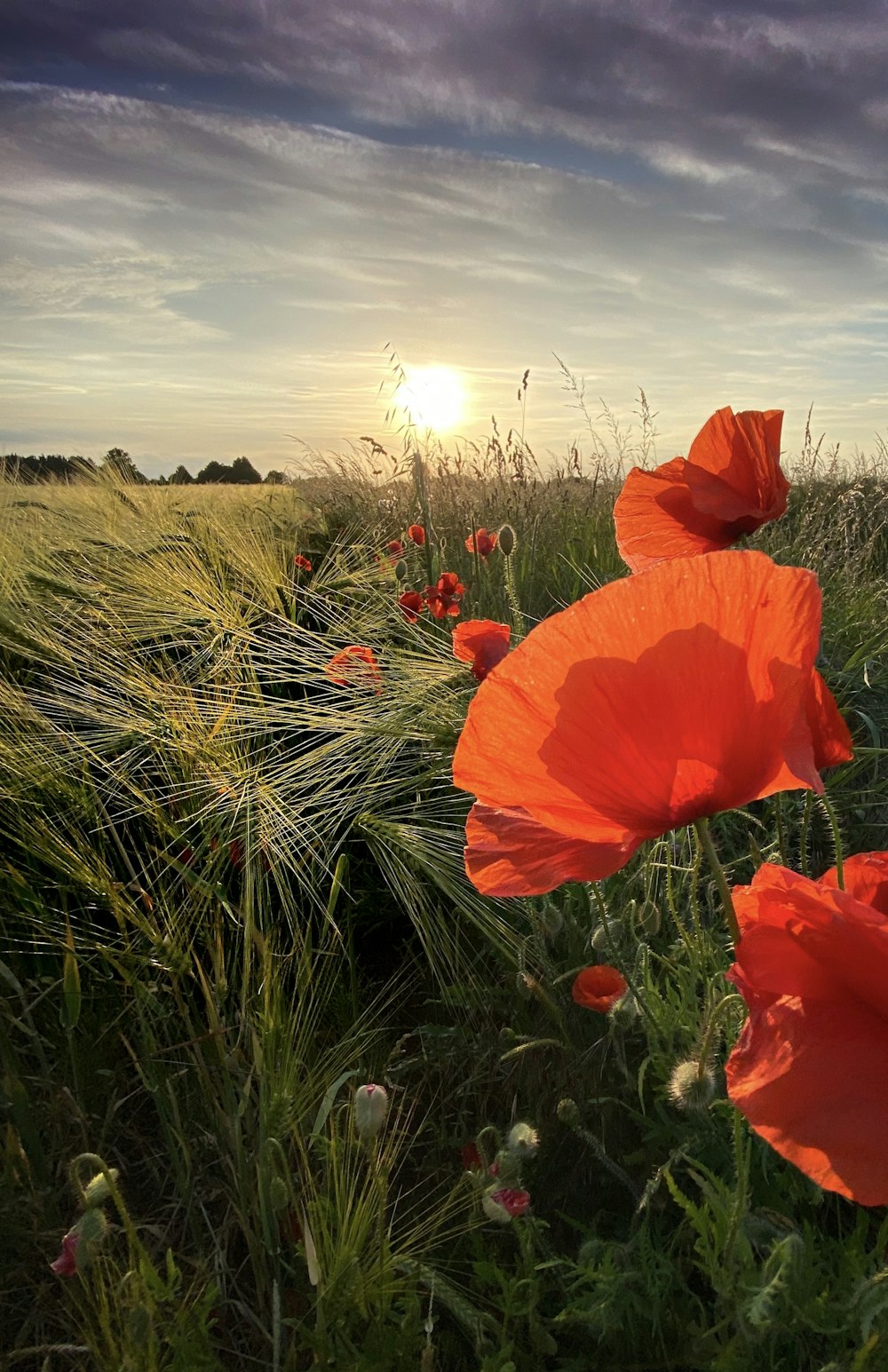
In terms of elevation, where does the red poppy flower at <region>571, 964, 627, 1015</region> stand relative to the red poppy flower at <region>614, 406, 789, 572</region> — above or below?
below

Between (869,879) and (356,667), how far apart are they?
134cm

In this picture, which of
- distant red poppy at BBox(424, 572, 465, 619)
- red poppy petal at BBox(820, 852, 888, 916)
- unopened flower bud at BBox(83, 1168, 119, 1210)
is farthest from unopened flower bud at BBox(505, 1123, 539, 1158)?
distant red poppy at BBox(424, 572, 465, 619)

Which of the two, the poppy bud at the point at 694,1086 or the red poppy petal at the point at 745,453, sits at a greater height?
the red poppy petal at the point at 745,453

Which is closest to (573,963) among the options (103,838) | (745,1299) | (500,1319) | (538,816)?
(500,1319)

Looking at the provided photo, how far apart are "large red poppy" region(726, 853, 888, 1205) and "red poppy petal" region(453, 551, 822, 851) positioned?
0.27ft

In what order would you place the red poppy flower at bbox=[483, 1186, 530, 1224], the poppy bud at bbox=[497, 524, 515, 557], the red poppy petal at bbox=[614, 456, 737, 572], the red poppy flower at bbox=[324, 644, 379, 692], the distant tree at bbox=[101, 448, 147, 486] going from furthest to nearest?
the distant tree at bbox=[101, 448, 147, 486], the poppy bud at bbox=[497, 524, 515, 557], the red poppy flower at bbox=[324, 644, 379, 692], the red poppy petal at bbox=[614, 456, 737, 572], the red poppy flower at bbox=[483, 1186, 530, 1224]

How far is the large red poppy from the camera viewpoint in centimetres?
55

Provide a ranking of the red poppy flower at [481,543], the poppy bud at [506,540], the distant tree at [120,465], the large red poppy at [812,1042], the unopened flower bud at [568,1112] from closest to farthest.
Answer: the large red poppy at [812,1042], the unopened flower bud at [568,1112], the poppy bud at [506,540], the red poppy flower at [481,543], the distant tree at [120,465]

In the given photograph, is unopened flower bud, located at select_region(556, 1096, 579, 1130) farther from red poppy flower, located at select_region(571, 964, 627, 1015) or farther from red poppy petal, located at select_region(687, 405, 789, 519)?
red poppy petal, located at select_region(687, 405, 789, 519)

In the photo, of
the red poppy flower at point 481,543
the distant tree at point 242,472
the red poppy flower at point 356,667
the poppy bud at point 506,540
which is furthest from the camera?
the distant tree at point 242,472

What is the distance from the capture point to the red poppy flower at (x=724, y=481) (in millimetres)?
1143

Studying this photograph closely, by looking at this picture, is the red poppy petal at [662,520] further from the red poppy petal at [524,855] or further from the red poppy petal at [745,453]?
the red poppy petal at [524,855]

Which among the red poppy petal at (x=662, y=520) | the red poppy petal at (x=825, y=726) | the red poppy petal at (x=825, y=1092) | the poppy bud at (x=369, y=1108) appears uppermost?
the red poppy petal at (x=662, y=520)

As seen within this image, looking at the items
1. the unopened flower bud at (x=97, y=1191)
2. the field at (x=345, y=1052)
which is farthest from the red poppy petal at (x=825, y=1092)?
the unopened flower bud at (x=97, y=1191)
